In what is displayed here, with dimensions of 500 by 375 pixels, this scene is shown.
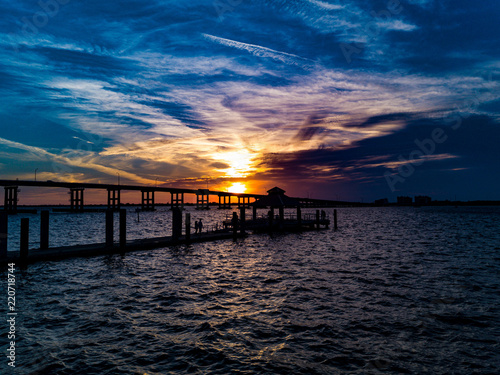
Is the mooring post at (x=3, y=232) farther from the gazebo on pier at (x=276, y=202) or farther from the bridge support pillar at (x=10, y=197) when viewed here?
the bridge support pillar at (x=10, y=197)

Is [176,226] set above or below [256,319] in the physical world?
above

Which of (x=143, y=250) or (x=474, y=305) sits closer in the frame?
(x=474, y=305)

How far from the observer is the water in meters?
8.58

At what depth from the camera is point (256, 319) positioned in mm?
11773

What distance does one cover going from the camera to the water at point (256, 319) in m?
8.58

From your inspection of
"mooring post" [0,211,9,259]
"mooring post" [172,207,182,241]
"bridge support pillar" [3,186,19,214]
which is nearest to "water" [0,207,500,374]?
"mooring post" [0,211,9,259]

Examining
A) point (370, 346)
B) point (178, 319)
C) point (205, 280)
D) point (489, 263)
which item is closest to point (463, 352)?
point (370, 346)

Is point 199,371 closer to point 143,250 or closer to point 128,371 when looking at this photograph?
point 128,371

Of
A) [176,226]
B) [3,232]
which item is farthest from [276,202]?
[3,232]

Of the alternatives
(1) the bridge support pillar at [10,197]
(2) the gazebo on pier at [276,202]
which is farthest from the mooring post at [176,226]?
(1) the bridge support pillar at [10,197]

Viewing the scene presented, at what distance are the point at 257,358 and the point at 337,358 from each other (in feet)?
7.42

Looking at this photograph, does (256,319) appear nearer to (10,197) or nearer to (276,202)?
Result: (276,202)

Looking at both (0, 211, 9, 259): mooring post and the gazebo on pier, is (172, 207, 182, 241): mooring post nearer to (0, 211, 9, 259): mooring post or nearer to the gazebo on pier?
(0, 211, 9, 259): mooring post

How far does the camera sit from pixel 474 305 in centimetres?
1360
